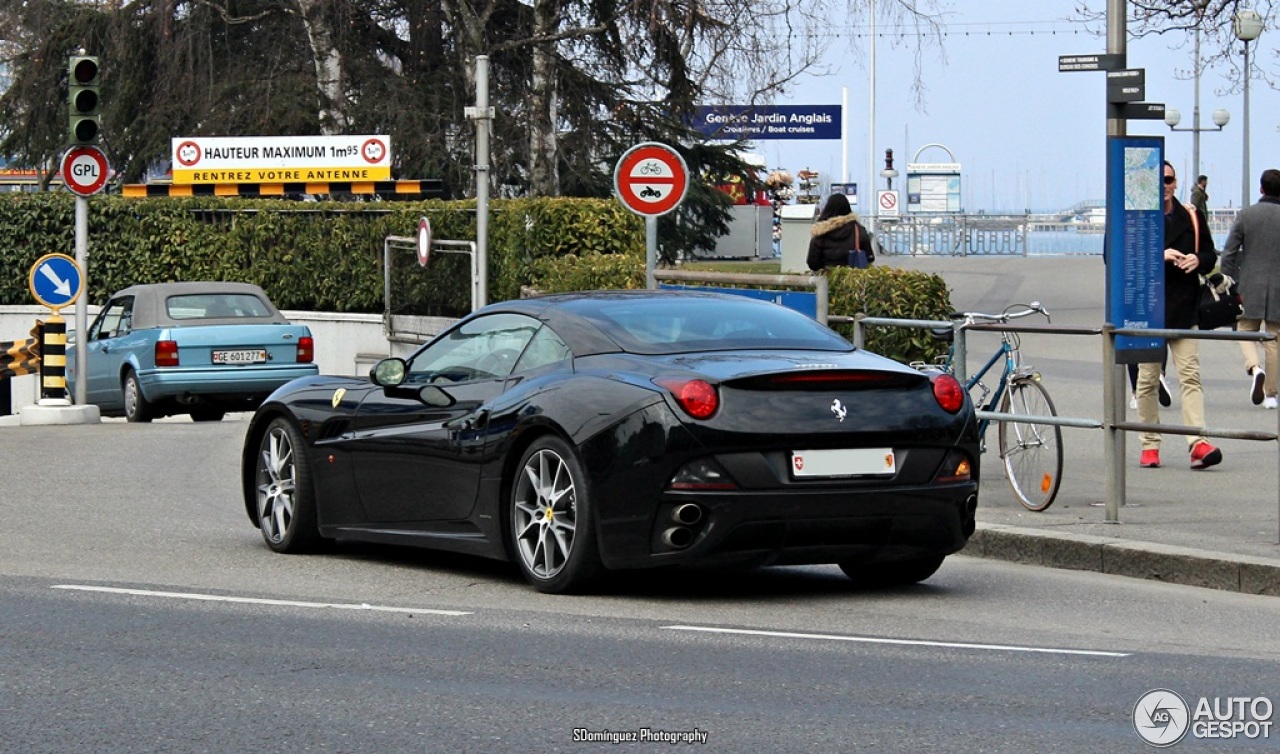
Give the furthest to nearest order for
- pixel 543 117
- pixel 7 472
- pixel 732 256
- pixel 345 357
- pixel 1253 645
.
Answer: pixel 732 256
pixel 543 117
pixel 345 357
pixel 7 472
pixel 1253 645

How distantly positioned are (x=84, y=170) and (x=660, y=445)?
1495 centimetres

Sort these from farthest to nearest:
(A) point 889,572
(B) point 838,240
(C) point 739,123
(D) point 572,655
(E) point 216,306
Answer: (C) point 739,123
(E) point 216,306
(B) point 838,240
(A) point 889,572
(D) point 572,655

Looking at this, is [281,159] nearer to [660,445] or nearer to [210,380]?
[210,380]

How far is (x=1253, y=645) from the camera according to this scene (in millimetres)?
7602

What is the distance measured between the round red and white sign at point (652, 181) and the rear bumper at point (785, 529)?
→ 8732mm

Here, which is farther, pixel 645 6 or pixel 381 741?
pixel 645 6

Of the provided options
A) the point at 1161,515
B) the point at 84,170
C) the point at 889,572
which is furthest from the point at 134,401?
the point at 889,572

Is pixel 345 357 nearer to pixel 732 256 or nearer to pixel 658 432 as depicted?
pixel 658 432

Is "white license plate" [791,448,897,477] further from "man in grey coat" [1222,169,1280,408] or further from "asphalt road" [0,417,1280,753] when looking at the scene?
"man in grey coat" [1222,169,1280,408]

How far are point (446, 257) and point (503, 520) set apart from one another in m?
18.3

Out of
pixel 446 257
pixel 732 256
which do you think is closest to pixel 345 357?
pixel 446 257

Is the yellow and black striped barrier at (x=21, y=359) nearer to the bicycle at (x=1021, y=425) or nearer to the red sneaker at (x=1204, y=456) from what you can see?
the bicycle at (x=1021, y=425)

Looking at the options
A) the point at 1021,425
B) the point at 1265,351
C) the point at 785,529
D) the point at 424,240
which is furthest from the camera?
the point at 424,240

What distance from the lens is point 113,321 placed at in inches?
932
